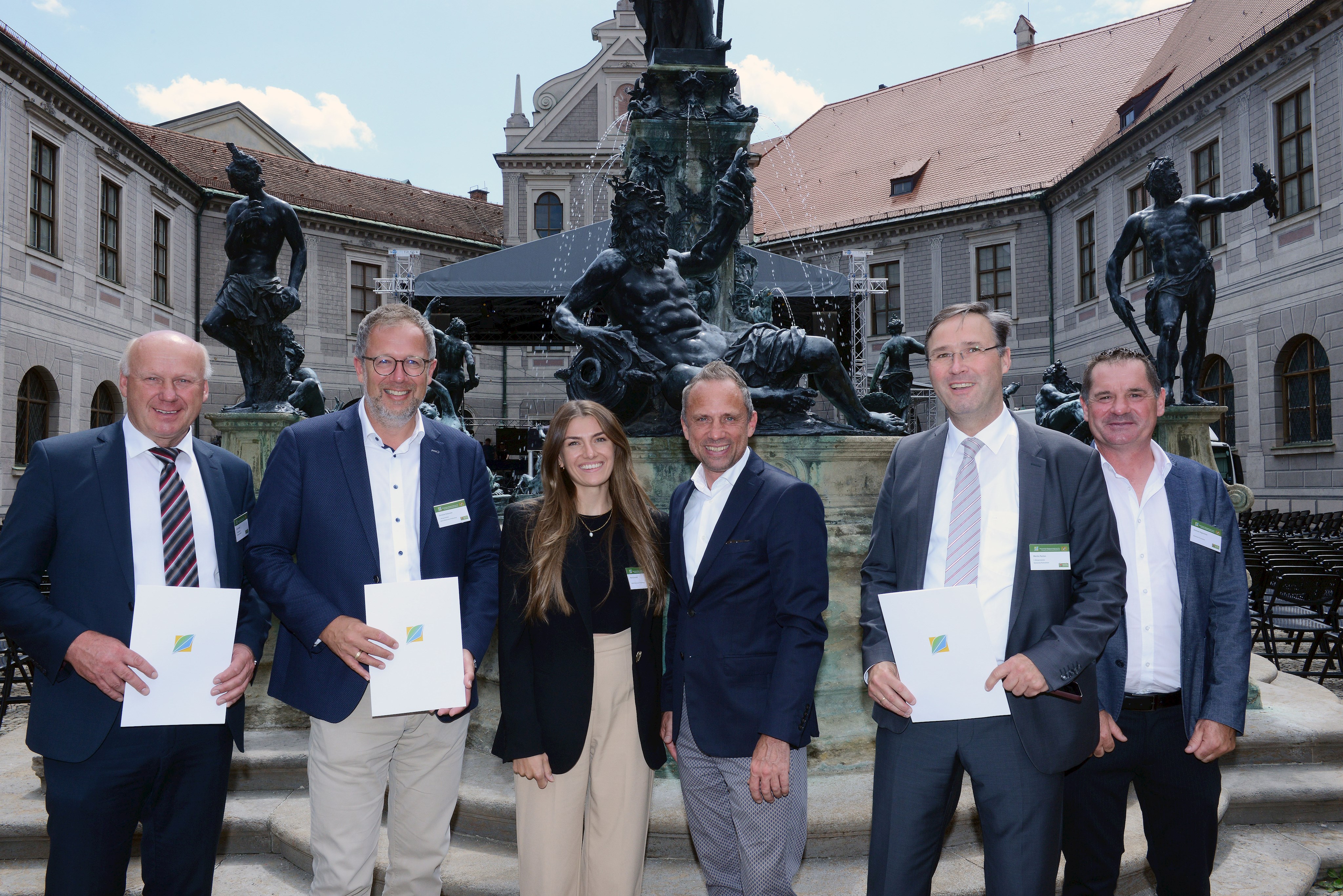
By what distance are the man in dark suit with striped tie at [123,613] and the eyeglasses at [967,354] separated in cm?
186

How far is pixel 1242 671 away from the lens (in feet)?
8.36

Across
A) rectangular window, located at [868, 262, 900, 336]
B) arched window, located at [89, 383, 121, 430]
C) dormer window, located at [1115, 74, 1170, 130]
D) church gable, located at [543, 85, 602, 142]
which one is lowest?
arched window, located at [89, 383, 121, 430]

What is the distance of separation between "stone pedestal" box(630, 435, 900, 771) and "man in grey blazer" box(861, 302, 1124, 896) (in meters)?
1.66

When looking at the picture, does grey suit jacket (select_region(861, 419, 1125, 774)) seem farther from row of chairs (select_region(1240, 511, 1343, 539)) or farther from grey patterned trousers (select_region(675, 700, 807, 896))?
row of chairs (select_region(1240, 511, 1343, 539))

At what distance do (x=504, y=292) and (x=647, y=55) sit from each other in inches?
310

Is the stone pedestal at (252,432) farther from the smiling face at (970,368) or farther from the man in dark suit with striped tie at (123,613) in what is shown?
the smiling face at (970,368)

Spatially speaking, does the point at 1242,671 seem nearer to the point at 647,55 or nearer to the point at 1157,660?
the point at 1157,660

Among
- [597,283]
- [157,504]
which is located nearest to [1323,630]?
[597,283]

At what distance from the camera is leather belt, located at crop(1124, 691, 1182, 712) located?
263 cm

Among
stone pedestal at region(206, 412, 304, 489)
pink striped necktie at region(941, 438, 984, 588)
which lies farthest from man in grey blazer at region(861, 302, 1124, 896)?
stone pedestal at region(206, 412, 304, 489)

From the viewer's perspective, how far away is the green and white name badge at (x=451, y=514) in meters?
2.62

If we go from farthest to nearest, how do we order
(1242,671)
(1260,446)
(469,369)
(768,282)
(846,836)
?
1. (1260,446)
2. (768,282)
3. (469,369)
4. (846,836)
5. (1242,671)

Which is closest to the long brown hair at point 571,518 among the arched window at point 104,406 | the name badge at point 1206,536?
the name badge at point 1206,536

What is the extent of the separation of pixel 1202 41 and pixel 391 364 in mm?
28377
